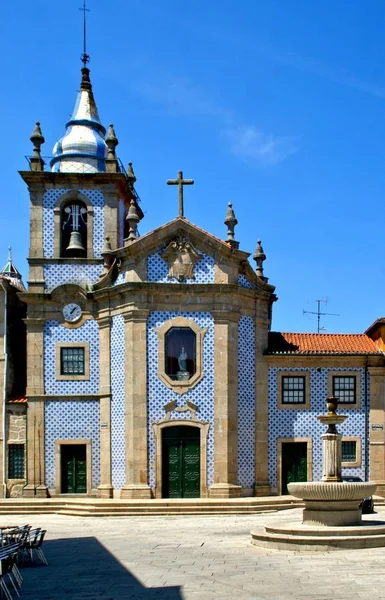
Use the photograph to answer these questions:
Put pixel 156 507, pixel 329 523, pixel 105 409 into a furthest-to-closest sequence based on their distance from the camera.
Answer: pixel 105 409 → pixel 156 507 → pixel 329 523

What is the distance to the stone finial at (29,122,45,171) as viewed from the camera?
101 feet

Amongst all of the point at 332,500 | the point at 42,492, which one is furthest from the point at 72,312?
the point at 332,500

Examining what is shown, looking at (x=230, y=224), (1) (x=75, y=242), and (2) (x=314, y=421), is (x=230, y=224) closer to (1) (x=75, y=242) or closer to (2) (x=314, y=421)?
(1) (x=75, y=242)

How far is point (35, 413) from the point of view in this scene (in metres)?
29.7

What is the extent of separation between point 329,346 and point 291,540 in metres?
15.0

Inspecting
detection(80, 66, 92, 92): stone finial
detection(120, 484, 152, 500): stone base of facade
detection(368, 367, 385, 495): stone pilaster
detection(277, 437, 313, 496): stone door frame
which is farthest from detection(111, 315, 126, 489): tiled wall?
detection(80, 66, 92, 92): stone finial

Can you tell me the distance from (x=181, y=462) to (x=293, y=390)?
488cm

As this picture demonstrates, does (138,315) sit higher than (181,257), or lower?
lower

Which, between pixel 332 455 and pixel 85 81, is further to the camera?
pixel 85 81

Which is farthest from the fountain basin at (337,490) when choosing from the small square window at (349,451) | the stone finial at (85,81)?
the stone finial at (85,81)

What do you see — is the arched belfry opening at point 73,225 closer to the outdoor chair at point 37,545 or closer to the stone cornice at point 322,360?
the stone cornice at point 322,360

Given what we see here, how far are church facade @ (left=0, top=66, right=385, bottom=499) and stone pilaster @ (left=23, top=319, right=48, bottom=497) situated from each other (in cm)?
4

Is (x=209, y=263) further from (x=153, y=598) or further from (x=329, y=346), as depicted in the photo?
(x=153, y=598)

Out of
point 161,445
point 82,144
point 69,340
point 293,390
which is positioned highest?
point 82,144
